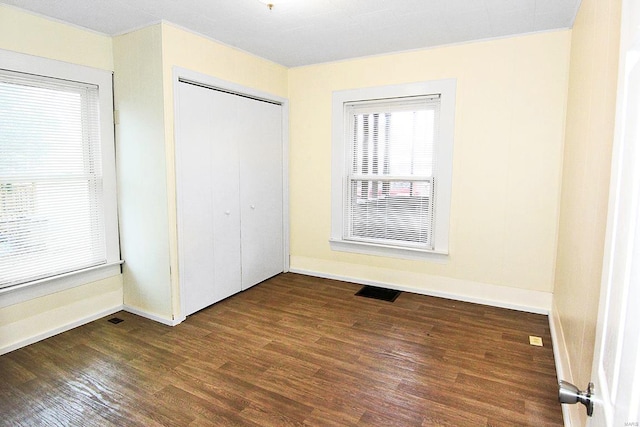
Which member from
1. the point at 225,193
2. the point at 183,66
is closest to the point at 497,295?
the point at 225,193

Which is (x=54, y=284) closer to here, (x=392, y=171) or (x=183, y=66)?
(x=183, y=66)

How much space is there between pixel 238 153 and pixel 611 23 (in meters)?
3.12

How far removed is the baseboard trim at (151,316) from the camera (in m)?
3.23

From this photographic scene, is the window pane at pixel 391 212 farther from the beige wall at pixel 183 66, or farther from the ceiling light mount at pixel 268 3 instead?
the ceiling light mount at pixel 268 3

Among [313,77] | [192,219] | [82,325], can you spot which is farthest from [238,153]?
[82,325]

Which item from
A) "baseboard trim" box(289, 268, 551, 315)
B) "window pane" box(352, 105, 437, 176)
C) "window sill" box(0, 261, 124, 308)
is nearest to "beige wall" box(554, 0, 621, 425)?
"baseboard trim" box(289, 268, 551, 315)

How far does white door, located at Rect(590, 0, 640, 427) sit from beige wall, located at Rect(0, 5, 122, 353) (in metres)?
3.59

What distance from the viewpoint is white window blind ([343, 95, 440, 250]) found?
152 inches

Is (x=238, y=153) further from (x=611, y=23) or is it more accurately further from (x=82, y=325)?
(x=611, y=23)

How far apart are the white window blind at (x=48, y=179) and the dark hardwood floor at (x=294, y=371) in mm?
688

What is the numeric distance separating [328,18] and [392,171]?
1.72m

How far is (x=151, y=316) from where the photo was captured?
3.36 m

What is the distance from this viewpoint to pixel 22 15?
2.74m

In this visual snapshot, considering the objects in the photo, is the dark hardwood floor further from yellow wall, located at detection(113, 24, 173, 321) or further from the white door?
the white door
